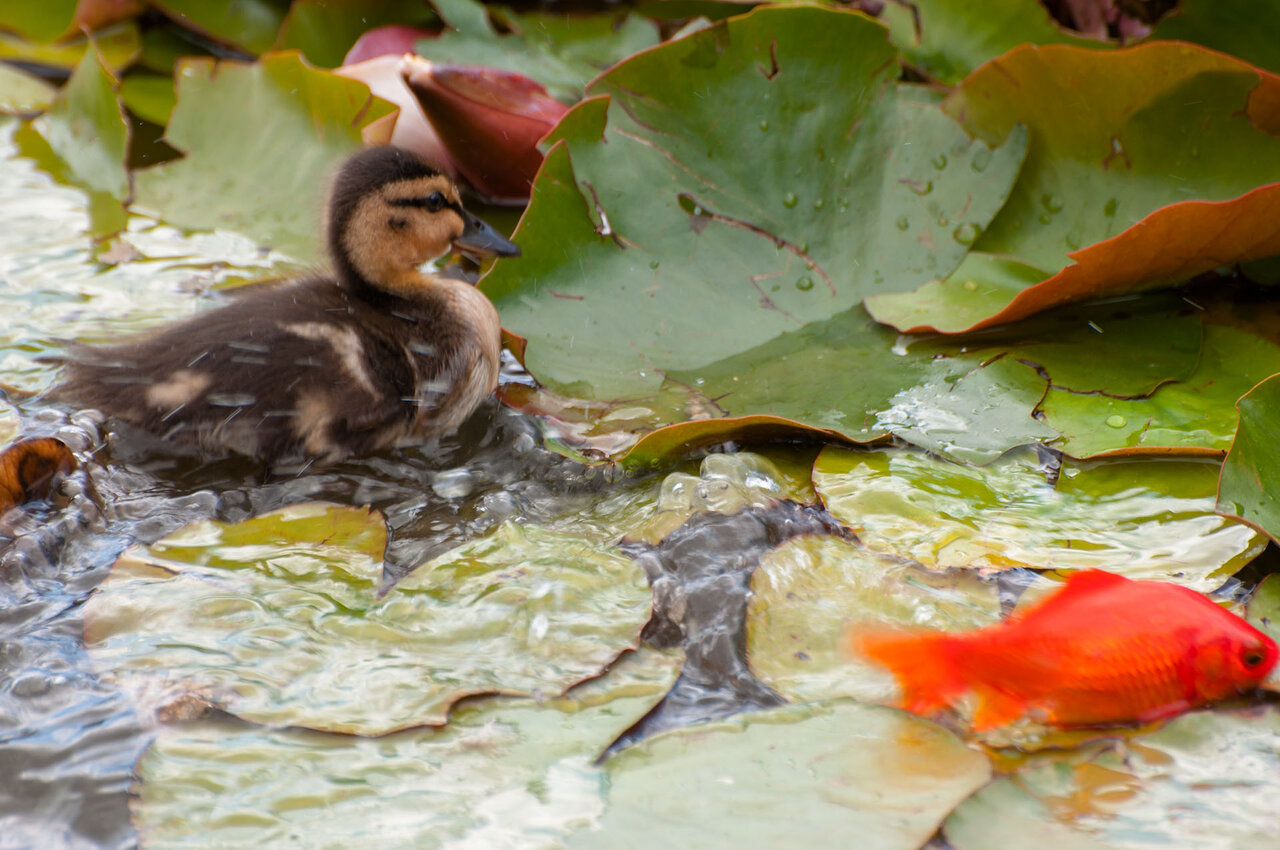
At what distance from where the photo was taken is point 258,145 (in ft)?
8.51

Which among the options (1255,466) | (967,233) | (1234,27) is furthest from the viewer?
(1234,27)

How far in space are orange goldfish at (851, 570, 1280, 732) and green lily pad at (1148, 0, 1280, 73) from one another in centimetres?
134

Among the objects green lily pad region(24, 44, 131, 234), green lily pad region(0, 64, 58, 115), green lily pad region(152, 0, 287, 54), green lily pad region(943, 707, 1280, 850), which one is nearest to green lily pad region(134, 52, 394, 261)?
green lily pad region(24, 44, 131, 234)

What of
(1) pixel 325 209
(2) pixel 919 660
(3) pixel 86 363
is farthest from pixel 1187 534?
(3) pixel 86 363

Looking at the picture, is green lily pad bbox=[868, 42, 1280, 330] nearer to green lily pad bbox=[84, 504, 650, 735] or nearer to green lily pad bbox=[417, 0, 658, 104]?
green lily pad bbox=[84, 504, 650, 735]

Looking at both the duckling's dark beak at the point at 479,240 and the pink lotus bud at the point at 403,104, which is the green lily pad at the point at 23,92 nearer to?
the pink lotus bud at the point at 403,104

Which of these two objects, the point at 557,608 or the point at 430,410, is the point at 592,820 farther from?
the point at 430,410

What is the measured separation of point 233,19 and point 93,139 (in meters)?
0.60

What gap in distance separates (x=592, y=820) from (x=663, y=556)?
52 cm

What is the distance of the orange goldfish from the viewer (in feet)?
4.08

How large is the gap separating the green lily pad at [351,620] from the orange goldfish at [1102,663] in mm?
394

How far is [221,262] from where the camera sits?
8.03 ft

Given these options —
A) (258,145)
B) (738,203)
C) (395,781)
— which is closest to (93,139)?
(258,145)

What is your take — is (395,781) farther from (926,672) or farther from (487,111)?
(487,111)
